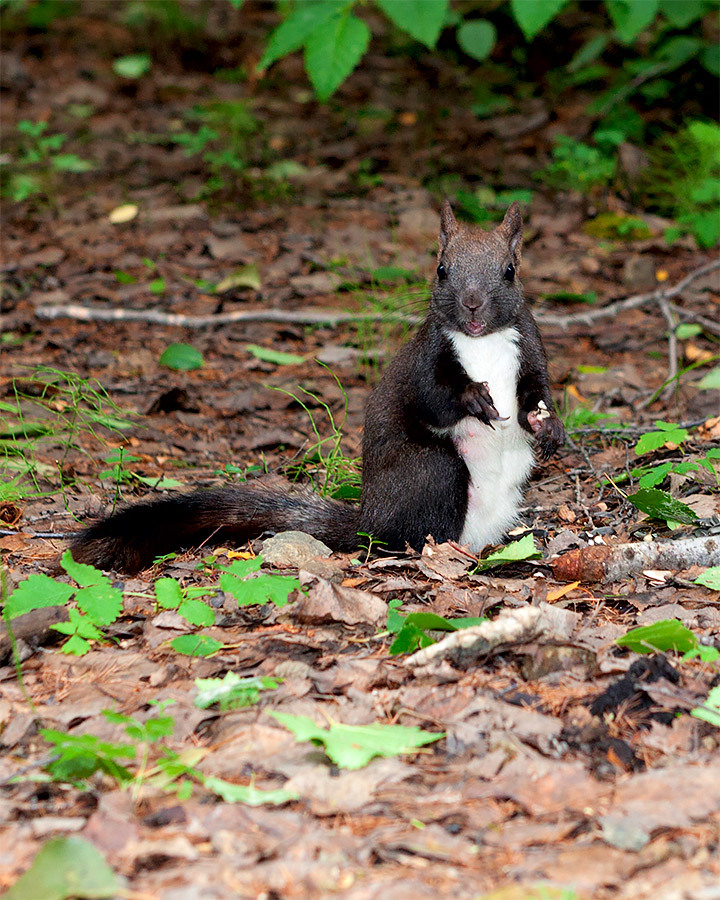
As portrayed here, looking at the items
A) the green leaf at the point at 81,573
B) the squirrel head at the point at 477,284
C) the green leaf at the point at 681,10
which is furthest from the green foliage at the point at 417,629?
the green leaf at the point at 681,10

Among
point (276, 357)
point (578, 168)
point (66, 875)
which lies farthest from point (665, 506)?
point (578, 168)

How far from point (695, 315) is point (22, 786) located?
4.73 metres

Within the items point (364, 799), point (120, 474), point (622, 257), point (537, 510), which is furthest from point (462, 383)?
point (622, 257)

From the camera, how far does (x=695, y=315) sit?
6070 mm

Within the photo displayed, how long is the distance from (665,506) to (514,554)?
53 centimetres

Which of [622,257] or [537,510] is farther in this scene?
[622,257]

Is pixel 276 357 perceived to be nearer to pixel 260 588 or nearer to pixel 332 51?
pixel 332 51

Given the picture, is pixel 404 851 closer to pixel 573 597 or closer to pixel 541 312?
pixel 573 597

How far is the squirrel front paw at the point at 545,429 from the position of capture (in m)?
3.80

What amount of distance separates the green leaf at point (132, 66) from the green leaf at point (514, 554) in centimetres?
759

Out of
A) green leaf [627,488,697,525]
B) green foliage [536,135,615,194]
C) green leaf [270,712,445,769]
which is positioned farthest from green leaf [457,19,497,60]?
green leaf [270,712,445,769]

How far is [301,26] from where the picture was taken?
5.54 meters

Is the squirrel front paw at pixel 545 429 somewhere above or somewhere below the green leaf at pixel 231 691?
above

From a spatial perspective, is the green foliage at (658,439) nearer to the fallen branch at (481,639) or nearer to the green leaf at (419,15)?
the fallen branch at (481,639)
